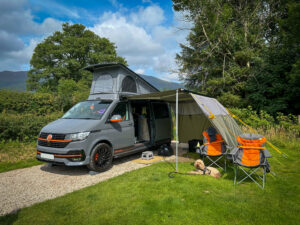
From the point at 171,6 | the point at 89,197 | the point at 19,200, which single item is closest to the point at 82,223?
the point at 89,197

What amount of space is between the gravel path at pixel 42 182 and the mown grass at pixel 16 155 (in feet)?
1.31

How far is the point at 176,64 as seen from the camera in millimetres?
17656

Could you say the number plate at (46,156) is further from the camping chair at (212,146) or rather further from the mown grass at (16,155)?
the camping chair at (212,146)

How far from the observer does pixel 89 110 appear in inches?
217

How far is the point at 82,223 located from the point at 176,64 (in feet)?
53.8

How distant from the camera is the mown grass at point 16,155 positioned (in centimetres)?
568

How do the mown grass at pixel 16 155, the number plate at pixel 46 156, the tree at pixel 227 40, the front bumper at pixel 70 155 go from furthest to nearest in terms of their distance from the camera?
the tree at pixel 227 40, the mown grass at pixel 16 155, the number plate at pixel 46 156, the front bumper at pixel 70 155

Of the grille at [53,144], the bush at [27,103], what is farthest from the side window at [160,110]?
the bush at [27,103]

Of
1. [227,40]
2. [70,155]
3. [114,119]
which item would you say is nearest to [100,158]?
[70,155]

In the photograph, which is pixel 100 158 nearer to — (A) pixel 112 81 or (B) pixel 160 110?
(A) pixel 112 81

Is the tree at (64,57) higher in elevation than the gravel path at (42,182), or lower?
higher

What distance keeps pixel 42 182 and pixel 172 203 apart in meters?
3.09

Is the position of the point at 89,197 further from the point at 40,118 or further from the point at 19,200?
the point at 40,118

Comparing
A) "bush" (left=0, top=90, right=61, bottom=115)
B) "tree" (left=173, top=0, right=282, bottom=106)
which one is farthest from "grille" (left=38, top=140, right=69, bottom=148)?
"tree" (left=173, top=0, right=282, bottom=106)
